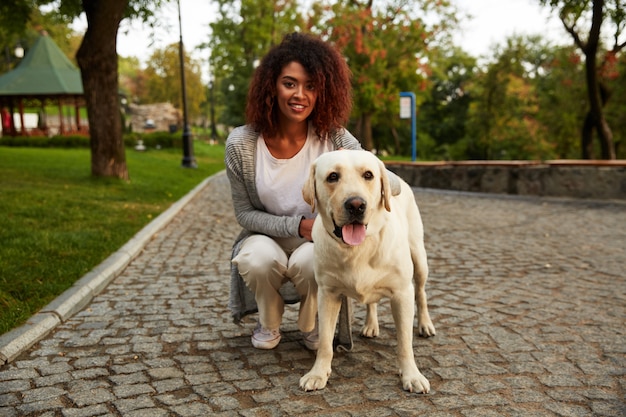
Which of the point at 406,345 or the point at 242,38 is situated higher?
the point at 242,38

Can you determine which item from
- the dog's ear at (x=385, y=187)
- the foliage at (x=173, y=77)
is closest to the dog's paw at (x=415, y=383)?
the dog's ear at (x=385, y=187)

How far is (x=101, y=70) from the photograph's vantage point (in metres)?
12.9

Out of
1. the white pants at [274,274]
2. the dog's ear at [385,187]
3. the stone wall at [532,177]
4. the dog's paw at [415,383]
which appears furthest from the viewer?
the stone wall at [532,177]

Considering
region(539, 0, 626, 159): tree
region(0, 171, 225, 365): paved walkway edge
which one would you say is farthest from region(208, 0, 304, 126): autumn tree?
region(0, 171, 225, 365): paved walkway edge

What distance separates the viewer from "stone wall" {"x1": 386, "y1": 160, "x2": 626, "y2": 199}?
11.6 m

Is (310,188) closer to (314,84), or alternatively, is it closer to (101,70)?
(314,84)

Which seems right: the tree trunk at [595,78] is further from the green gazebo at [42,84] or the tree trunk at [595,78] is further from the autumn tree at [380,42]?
the green gazebo at [42,84]

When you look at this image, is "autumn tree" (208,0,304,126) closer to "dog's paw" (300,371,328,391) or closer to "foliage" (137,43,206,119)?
"foliage" (137,43,206,119)

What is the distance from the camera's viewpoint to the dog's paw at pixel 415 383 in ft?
10.3

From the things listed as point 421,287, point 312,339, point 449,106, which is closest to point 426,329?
point 421,287

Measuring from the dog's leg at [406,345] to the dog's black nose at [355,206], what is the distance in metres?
0.64

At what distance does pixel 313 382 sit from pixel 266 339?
2.43 feet

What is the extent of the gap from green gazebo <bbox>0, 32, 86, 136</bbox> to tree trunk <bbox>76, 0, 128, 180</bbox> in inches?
910

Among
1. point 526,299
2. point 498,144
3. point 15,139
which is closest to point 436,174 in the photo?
point 526,299
